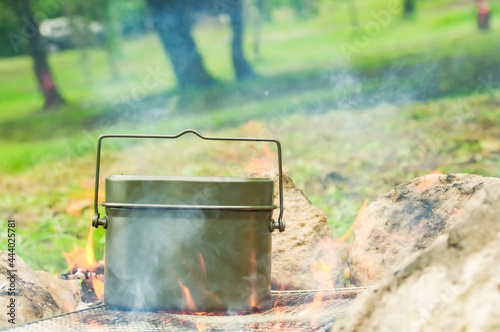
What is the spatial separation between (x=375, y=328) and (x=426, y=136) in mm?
7184

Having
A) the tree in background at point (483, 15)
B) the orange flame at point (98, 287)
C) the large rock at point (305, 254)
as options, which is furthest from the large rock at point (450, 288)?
the tree in background at point (483, 15)

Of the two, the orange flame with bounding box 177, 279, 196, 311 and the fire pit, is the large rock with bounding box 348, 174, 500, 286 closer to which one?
the fire pit

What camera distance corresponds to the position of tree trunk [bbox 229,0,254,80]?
39.9ft

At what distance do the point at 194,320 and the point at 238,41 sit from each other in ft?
33.7

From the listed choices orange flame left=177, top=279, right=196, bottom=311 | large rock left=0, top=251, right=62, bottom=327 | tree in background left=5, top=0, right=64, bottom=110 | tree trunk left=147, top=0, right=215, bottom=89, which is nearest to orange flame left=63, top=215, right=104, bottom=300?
large rock left=0, top=251, right=62, bottom=327

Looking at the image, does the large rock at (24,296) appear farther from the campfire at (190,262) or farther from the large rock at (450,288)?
the large rock at (450,288)

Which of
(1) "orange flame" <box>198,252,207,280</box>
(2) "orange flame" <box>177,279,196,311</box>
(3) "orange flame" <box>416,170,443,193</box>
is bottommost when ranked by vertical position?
(2) "orange flame" <box>177,279,196,311</box>

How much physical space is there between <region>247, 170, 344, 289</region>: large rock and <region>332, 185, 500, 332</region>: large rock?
146 cm

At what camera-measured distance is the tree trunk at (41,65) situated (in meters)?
12.7

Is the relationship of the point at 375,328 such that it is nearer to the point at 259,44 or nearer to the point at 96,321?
the point at 96,321

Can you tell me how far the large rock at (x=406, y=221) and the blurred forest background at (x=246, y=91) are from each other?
10.3ft

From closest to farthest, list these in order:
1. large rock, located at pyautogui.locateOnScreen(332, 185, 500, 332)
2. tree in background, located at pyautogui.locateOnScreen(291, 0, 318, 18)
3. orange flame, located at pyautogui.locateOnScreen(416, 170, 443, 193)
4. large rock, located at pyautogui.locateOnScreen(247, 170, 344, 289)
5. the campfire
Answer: large rock, located at pyautogui.locateOnScreen(332, 185, 500, 332)
the campfire
orange flame, located at pyautogui.locateOnScreen(416, 170, 443, 193)
large rock, located at pyautogui.locateOnScreen(247, 170, 344, 289)
tree in background, located at pyautogui.locateOnScreen(291, 0, 318, 18)

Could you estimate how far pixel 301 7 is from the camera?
13148 millimetres

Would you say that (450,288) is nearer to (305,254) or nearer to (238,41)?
(305,254)
